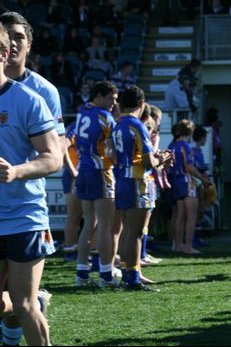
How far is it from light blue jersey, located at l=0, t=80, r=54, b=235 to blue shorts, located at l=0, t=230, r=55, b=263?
0.03 metres

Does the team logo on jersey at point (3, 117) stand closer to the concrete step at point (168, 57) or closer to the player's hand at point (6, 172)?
the player's hand at point (6, 172)

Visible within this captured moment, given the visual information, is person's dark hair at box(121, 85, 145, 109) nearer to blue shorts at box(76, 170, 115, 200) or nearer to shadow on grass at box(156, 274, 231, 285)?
blue shorts at box(76, 170, 115, 200)

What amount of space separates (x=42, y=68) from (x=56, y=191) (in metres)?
8.40

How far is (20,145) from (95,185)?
471 cm

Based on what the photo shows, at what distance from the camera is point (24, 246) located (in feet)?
19.3

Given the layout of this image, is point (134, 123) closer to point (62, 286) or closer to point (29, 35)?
point (62, 286)

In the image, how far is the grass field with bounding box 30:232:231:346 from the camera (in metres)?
7.70

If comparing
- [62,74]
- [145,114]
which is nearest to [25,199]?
[145,114]

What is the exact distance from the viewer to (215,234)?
17.4 m

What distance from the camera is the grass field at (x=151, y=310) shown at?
303 inches

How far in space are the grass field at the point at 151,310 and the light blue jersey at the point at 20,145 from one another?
167 centimetres

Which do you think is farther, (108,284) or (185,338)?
(108,284)

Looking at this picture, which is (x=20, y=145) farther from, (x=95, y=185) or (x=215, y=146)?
(x=215, y=146)

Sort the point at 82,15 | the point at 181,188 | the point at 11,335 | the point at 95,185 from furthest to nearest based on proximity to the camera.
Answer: the point at 82,15 → the point at 181,188 → the point at 95,185 → the point at 11,335
